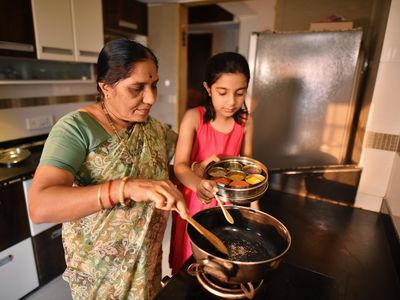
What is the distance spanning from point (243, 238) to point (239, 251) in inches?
2.3

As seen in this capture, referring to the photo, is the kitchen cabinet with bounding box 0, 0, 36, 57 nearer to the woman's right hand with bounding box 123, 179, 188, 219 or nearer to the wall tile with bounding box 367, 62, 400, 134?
the woman's right hand with bounding box 123, 179, 188, 219

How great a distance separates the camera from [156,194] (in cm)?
60

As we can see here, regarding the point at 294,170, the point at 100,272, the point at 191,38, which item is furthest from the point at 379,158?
the point at 191,38

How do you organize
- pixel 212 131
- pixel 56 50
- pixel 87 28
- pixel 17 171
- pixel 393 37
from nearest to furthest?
1. pixel 212 131
2. pixel 393 37
3. pixel 17 171
4. pixel 56 50
5. pixel 87 28

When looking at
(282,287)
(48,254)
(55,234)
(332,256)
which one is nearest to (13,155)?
(55,234)

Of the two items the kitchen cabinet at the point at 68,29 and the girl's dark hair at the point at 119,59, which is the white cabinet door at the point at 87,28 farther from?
the girl's dark hair at the point at 119,59

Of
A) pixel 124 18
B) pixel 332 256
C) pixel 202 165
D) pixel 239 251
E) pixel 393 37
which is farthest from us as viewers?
pixel 124 18

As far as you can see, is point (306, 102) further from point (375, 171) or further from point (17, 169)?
point (17, 169)

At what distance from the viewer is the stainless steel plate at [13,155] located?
1.57 meters

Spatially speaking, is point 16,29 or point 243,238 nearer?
point 243,238

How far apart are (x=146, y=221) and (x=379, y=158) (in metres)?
1.30

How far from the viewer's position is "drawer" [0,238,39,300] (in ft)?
4.74

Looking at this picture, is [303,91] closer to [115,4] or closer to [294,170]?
[294,170]

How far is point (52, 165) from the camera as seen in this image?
1.99 feet
